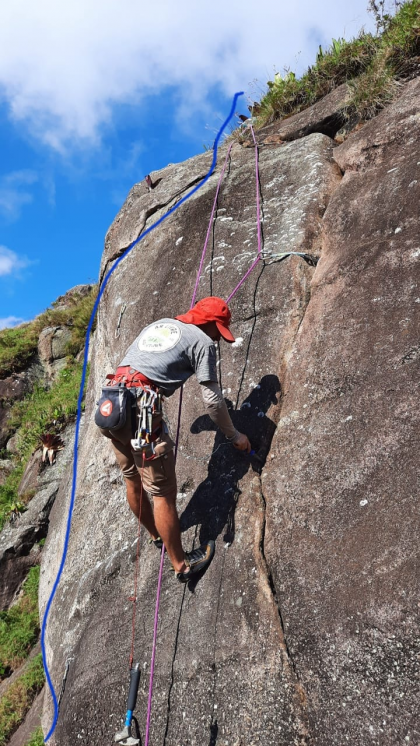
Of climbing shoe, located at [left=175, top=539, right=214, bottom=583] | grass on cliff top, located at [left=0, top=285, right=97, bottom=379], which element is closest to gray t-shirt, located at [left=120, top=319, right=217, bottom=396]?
climbing shoe, located at [left=175, top=539, right=214, bottom=583]

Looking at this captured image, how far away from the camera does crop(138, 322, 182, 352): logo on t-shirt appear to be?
452 cm

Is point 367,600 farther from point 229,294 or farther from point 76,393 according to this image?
point 76,393

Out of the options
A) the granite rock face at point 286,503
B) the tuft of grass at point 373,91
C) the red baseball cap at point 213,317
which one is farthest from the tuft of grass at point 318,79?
the red baseball cap at point 213,317

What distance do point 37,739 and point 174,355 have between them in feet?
15.7

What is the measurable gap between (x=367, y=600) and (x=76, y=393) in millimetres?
10642

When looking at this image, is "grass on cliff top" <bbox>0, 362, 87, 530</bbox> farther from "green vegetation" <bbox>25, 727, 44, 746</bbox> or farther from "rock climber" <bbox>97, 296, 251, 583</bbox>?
"rock climber" <bbox>97, 296, 251, 583</bbox>

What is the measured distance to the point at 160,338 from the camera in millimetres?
4590

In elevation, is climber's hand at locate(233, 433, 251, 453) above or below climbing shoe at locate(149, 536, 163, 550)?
above

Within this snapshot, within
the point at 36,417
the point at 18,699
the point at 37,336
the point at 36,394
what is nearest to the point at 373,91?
the point at 18,699

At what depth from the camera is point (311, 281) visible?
578 cm

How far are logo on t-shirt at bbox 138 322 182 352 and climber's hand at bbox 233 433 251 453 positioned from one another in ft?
3.15

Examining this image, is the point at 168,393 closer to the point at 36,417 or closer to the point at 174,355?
the point at 174,355

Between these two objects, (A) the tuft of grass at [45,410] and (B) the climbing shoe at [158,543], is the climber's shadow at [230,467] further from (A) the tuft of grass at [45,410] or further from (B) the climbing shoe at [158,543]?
(A) the tuft of grass at [45,410]

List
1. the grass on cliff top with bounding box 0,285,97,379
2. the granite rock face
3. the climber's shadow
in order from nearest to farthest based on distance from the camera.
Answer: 1. the granite rock face
2. the climber's shadow
3. the grass on cliff top with bounding box 0,285,97,379
